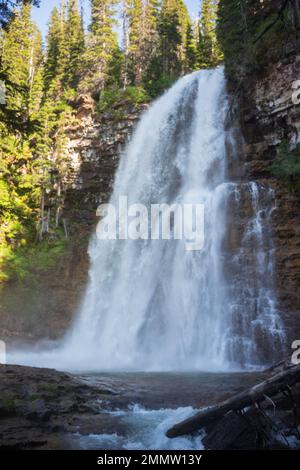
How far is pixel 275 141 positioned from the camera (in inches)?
736

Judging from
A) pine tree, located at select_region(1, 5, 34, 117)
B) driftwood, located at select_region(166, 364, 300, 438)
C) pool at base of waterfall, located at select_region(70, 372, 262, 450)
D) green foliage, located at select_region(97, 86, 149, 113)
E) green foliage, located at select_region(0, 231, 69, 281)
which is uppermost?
pine tree, located at select_region(1, 5, 34, 117)

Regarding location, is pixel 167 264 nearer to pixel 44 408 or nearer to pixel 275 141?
pixel 275 141

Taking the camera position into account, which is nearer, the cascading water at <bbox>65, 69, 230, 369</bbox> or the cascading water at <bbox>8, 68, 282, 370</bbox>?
the cascading water at <bbox>8, 68, 282, 370</bbox>

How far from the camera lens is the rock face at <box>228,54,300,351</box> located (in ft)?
47.5

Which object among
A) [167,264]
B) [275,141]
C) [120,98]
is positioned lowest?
[167,264]

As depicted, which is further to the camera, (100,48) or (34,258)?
(100,48)

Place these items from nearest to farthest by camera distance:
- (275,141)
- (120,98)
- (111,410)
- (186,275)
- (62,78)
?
(111,410) → (186,275) → (275,141) → (120,98) → (62,78)

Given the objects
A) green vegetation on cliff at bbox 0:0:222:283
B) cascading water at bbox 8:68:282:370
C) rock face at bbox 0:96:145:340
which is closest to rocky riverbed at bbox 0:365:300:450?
cascading water at bbox 8:68:282:370

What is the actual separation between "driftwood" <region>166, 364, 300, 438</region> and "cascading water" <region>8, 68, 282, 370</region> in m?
7.85

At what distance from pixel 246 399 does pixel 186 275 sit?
36.8 ft

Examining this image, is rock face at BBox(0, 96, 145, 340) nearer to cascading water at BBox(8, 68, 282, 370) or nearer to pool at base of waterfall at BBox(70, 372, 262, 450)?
cascading water at BBox(8, 68, 282, 370)

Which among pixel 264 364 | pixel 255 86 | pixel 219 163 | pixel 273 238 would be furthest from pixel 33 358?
pixel 255 86

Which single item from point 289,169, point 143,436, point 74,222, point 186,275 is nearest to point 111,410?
point 143,436
